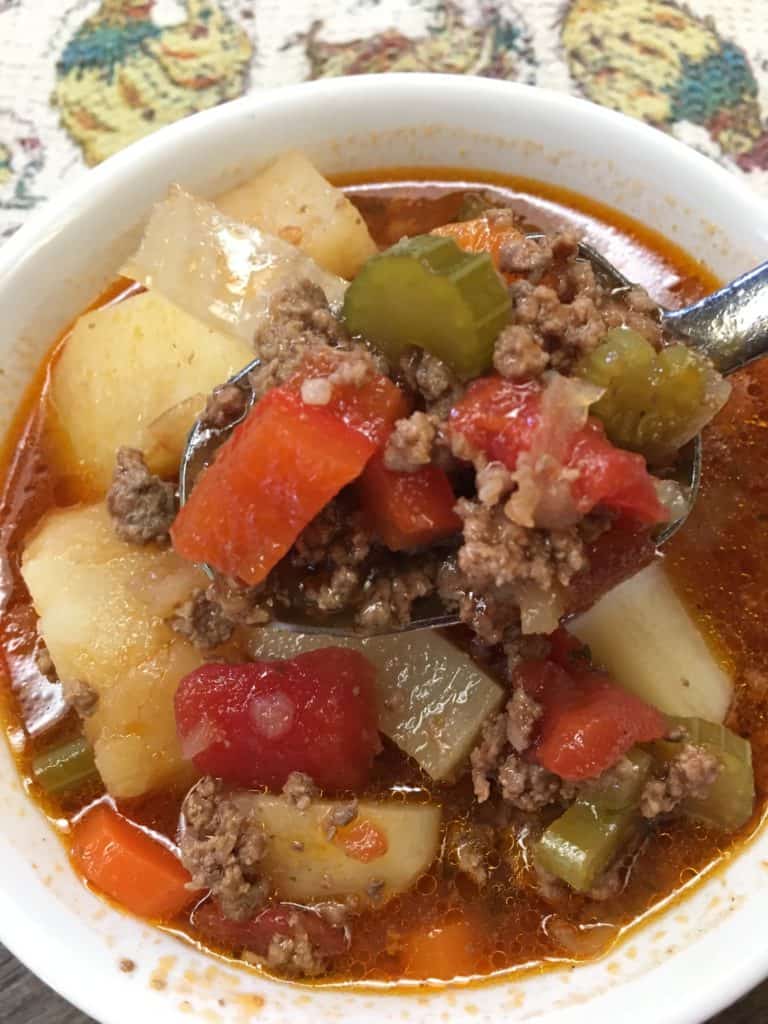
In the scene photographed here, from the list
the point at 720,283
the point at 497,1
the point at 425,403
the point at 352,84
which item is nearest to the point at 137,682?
the point at 425,403

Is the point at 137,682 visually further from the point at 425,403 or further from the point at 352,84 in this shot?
the point at 352,84

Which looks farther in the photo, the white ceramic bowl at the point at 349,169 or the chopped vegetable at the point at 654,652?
the chopped vegetable at the point at 654,652

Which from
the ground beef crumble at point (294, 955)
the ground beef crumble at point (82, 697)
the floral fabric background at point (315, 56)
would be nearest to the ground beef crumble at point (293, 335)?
the ground beef crumble at point (82, 697)

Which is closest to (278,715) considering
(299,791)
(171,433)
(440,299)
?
(299,791)

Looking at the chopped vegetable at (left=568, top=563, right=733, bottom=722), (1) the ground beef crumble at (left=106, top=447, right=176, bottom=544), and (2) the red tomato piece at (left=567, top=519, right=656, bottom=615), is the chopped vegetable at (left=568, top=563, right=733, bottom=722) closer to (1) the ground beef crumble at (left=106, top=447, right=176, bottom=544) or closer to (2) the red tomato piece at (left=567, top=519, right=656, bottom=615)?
(2) the red tomato piece at (left=567, top=519, right=656, bottom=615)

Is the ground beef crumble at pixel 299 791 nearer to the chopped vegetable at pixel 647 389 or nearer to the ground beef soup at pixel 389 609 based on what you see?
the ground beef soup at pixel 389 609

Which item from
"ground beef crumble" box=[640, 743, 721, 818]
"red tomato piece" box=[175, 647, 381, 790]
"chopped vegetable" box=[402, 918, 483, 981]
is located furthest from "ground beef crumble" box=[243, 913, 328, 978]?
"ground beef crumble" box=[640, 743, 721, 818]
